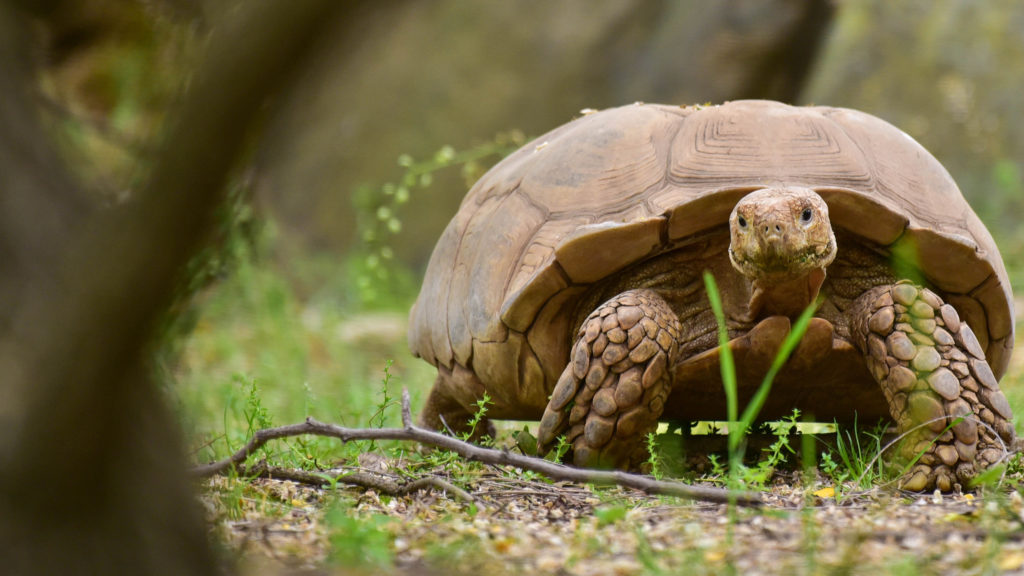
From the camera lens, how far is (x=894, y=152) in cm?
315

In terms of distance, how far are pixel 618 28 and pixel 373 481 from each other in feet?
27.0

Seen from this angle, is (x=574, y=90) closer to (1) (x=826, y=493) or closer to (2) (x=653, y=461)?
(2) (x=653, y=461)

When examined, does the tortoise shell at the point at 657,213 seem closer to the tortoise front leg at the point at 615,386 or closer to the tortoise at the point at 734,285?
the tortoise at the point at 734,285

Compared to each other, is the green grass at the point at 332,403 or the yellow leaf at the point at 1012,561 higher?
the green grass at the point at 332,403

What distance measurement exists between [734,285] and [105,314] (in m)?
2.09

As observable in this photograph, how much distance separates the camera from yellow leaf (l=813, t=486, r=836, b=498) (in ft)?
7.71

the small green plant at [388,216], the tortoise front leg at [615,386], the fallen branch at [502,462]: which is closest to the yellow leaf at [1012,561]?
the fallen branch at [502,462]

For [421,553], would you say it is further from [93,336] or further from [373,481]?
[93,336]

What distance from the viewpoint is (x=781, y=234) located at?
2.55 meters

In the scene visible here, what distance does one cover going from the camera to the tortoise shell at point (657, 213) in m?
2.88

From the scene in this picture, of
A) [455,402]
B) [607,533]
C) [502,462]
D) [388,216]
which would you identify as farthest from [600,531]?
[388,216]

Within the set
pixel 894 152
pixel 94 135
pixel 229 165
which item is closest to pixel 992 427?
pixel 894 152

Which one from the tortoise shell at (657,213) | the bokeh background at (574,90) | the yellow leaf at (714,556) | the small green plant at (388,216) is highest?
the bokeh background at (574,90)

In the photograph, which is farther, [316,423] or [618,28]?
[618,28]
